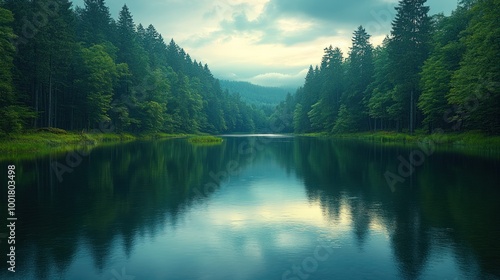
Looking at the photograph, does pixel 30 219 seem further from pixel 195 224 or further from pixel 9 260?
pixel 195 224

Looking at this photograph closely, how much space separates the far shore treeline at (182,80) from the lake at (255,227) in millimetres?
24764

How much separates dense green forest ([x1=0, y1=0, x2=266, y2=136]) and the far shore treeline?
6.9 inches

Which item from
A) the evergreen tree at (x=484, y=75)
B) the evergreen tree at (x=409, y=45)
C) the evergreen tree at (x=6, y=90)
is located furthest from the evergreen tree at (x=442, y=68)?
the evergreen tree at (x=6, y=90)

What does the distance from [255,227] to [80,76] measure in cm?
5772

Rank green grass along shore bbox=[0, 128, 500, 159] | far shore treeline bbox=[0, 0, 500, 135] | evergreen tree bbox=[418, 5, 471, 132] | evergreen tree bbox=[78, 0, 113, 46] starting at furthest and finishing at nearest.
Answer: evergreen tree bbox=[78, 0, 113, 46] < evergreen tree bbox=[418, 5, 471, 132] < far shore treeline bbox=[0, 0, 500, 135] < green grass along shore bbox=[0, 128, 500, 159]

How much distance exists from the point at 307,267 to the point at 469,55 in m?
42.7

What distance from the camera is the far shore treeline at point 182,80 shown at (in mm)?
38906

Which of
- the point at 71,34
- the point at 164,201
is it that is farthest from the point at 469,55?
the point at 71,34

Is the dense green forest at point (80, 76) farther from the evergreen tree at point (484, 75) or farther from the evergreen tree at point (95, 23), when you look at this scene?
the evergreen tree at point (484, 75)

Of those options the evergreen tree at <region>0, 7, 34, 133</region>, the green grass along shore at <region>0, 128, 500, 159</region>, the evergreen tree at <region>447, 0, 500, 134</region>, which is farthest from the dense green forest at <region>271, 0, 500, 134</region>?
the evergreen tree at <region>0, 7, 34, 133</region>

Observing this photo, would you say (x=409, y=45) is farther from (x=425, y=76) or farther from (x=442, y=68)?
(x=442, y=68)

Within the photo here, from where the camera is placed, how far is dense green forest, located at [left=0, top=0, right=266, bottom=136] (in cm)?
4459

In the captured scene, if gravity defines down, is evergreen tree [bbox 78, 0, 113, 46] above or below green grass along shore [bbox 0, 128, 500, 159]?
above

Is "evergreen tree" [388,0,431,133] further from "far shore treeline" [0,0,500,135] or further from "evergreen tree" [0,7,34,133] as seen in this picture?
"evergreen tree" [0,7,34,133]
